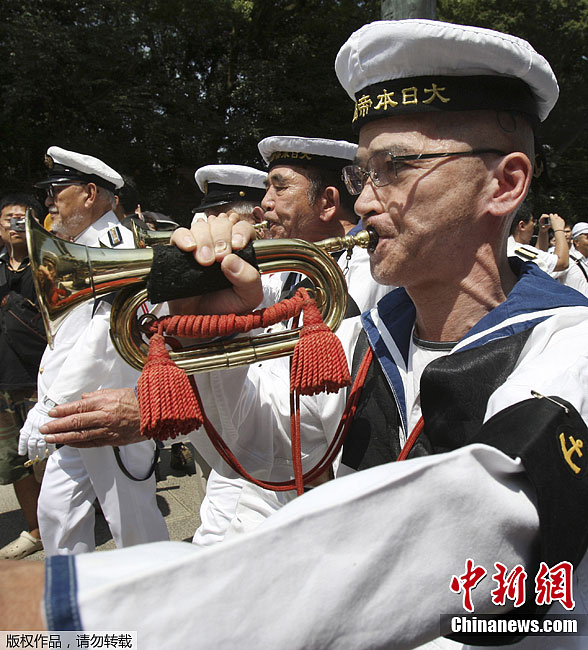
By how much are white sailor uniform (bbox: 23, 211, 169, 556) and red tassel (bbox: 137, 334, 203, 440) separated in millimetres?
1770

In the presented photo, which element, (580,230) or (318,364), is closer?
(318,364)

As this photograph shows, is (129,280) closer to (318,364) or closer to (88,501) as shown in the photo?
(318,364)

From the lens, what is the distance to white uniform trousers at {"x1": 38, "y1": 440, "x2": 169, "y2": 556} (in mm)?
3146

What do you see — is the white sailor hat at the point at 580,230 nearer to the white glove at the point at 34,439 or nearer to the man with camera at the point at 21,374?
the man with camera at the point at 21,374

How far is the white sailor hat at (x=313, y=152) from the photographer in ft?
→ 12.2

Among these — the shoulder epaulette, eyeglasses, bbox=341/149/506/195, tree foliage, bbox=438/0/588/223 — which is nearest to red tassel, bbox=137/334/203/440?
eyeglasses, bbox=341/149/506/195

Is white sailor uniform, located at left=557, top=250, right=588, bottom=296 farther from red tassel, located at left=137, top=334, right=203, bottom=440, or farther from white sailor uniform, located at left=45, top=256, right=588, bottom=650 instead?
white sailor uniform, located at left=45, top=256, right=588, bottom=650

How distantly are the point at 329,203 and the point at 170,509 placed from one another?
273cm

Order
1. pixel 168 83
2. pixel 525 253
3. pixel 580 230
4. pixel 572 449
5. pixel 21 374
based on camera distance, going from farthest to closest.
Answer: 1. pixel 168 83
2. pixel 580 230
3. pixel 525 253
4. pixel 21 374
5. pixel 572 449

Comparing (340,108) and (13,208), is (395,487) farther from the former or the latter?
(340,108)

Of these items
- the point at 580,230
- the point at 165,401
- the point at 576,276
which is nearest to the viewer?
the point at 165,401

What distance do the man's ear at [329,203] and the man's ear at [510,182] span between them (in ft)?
7.51

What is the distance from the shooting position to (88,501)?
3.21 metres

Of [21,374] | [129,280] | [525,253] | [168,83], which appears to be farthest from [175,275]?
[168,83]
